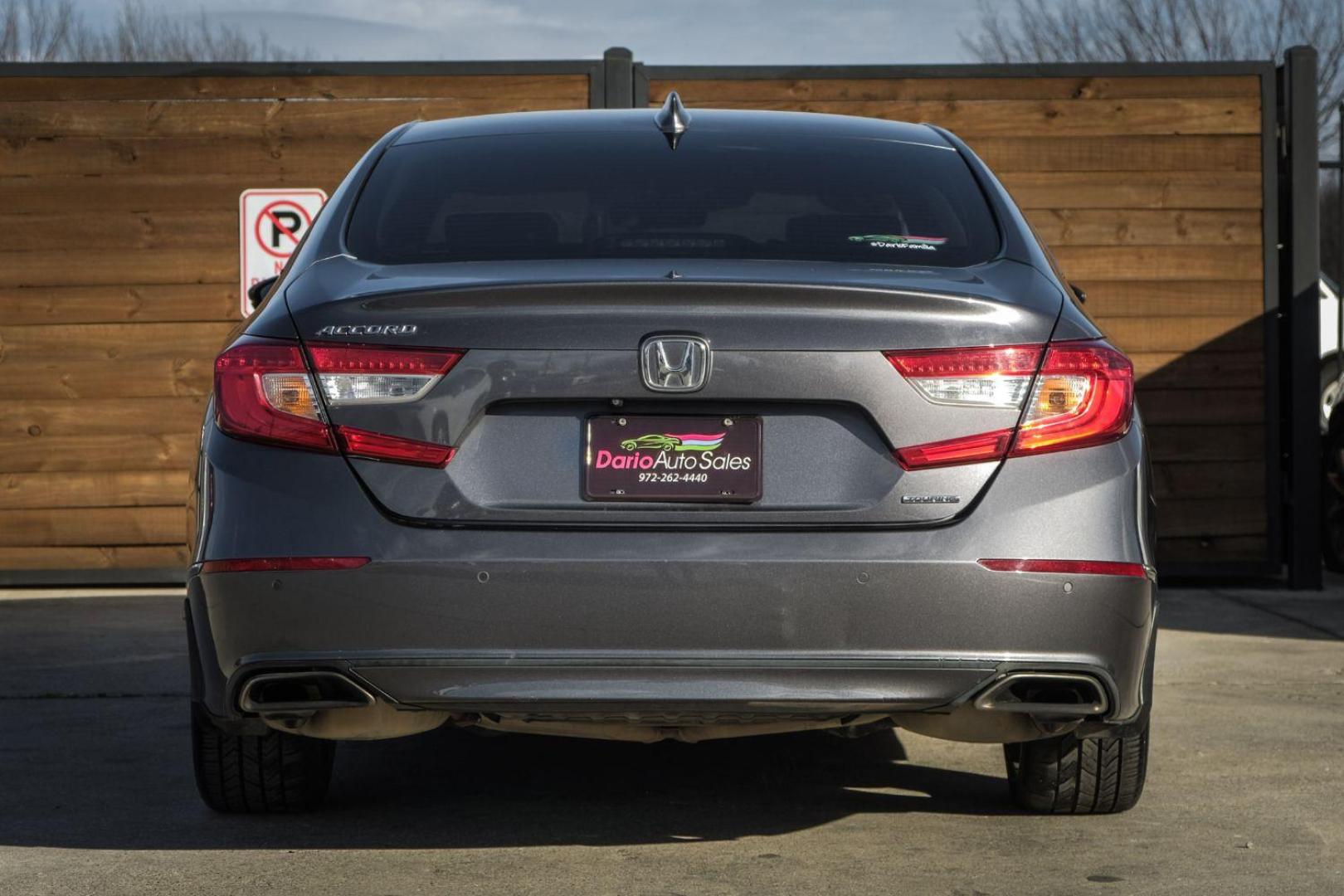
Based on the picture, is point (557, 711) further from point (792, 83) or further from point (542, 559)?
point (792, 83)

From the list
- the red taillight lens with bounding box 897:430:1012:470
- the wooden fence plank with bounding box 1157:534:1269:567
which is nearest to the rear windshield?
the red taillight lens with bounding box 897:430:1012:470

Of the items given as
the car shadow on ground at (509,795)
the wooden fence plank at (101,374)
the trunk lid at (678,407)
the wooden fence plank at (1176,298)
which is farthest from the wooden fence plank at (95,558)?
the trunk lid at (678,407)

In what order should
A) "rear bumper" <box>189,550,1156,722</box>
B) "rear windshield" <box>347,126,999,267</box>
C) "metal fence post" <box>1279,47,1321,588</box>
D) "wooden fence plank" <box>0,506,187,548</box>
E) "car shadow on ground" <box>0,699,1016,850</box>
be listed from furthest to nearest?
"metal fence post" <box>1279,47,1321,588</box>, "wooden fence plank" <box>0,506,187,548</box>, "car shadow on ground" <box>0,699,1016,850</box>, "rear windshield" <box>347,126,999,267</box>, "rear bumper" <box>189,550,1156,722</box>

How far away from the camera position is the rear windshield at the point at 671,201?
Answer: 3838mm

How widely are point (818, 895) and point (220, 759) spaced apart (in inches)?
56.0

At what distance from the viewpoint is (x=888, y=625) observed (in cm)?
334

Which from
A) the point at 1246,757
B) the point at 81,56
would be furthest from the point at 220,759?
the point at 81,56

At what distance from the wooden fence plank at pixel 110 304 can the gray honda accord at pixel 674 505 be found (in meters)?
6.03

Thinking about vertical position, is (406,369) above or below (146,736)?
above

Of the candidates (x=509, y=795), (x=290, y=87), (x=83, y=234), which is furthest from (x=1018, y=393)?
(x=83, y=234)

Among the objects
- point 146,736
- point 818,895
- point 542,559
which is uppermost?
point 542,559

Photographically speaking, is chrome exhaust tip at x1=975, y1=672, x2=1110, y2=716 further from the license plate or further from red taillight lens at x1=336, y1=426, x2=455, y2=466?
red taillight lens at x1=336, y1=426, x2=455, y2=466

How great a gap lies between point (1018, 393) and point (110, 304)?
6902 millimetres

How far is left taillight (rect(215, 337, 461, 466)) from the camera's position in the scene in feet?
11.1
